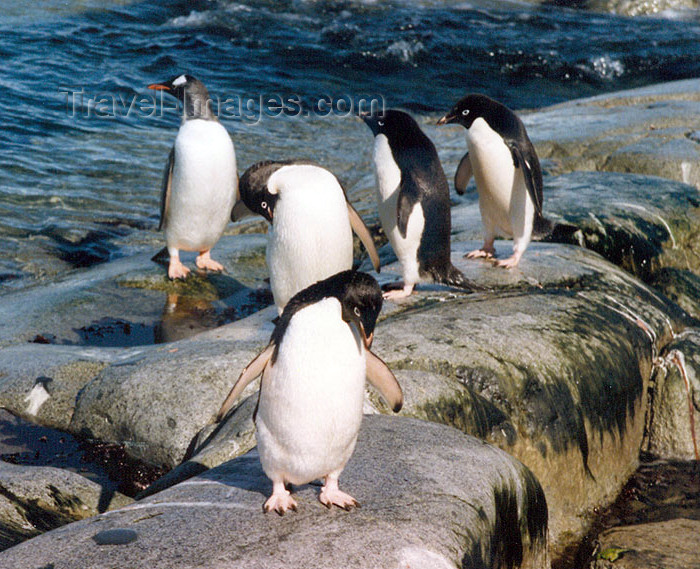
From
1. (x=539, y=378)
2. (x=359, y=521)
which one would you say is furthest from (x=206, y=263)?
(x=359, y=521)

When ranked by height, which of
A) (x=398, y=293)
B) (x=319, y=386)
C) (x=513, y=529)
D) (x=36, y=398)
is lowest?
(x=36, y=398)

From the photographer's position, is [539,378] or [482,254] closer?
[539,378]

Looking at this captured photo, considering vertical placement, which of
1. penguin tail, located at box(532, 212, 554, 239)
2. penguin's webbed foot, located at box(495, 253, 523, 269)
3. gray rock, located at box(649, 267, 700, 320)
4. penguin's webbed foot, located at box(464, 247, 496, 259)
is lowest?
gray rock, located at box(649, 267, 700, 320)

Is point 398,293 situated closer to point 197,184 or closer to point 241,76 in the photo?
point 197,184

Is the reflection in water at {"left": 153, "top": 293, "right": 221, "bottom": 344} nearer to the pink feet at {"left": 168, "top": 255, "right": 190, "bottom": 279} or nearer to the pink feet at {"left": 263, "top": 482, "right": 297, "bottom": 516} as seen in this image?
the pink feet at {"left": 168, "top": 255, "right": 190, "bottom": 279}

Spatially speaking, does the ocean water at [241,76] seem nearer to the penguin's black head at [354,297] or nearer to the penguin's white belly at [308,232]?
the penguin's white belly at [308,232]

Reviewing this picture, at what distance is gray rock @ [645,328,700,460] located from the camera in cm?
541

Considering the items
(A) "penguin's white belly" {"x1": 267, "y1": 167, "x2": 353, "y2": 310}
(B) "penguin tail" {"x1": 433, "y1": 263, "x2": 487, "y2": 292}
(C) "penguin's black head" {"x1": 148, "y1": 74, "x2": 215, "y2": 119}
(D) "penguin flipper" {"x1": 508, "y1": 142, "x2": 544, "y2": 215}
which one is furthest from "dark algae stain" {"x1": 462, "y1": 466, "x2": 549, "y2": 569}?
(C) "penguin's black head" {"x1": 148, "y1": 74, "x2": 215, "y2": 119}

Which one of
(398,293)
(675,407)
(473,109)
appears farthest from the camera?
(473,109)

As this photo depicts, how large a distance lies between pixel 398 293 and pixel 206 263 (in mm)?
2175

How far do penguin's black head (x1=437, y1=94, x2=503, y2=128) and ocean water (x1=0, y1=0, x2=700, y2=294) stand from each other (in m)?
3.80

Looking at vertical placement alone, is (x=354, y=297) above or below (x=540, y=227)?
above

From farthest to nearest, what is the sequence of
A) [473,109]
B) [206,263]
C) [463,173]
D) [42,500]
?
[206,263], [463,173], [473,109], [42,500]

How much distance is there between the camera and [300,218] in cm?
480
